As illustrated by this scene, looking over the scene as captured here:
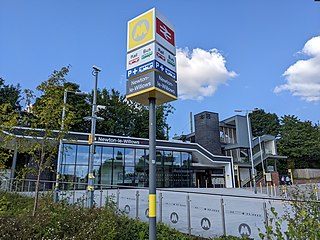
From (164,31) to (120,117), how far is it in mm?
31334

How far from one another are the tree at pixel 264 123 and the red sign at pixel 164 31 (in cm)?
6031

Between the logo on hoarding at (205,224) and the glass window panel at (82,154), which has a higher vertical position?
the glass window panel at (82,154)

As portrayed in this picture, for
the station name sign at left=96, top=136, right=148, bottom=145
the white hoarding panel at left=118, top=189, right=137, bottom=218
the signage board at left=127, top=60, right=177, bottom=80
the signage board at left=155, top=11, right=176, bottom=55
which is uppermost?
the station name sign at left=96, top=136, right=148, bottom=145

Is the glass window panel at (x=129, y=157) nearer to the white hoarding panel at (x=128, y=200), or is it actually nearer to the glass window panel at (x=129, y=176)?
the glass window panel at (x=129, y=176)

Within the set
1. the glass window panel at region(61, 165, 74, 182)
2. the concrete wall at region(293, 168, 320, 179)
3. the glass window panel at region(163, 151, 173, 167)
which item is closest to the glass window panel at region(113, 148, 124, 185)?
the glass window panel at region(61, 165, 74, 182)

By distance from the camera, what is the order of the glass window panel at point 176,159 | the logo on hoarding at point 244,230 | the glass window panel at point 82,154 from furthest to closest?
the glass window panel at point 176,159
the glass window panel at point 82,154
the logo on hoarding at point 244,230

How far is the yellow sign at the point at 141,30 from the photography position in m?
5.15

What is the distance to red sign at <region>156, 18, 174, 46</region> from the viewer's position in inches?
204

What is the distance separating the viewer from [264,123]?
61938 mm

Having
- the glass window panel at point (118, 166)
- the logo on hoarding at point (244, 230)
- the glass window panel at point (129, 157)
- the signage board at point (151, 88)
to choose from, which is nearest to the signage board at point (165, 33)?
the signage board at point (151, 88)

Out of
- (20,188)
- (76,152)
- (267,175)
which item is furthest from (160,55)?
(267,175)

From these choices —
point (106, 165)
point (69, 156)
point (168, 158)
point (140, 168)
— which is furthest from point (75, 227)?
point (168, 158)

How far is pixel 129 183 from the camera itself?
25625 mm

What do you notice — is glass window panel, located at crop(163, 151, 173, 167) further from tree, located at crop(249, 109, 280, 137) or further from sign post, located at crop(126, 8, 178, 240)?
tree, located at crop(249, 109, 280, 137)
